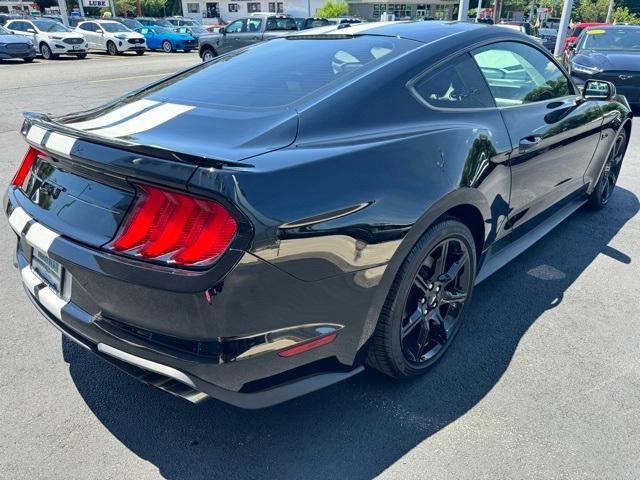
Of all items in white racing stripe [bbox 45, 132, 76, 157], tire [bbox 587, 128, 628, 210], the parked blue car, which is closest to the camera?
white racing stripe [bbox 45, 132, 76, 157]

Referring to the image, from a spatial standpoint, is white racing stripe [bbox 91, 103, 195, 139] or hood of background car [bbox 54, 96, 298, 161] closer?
hood of background car [bbox 54, 96, 298, 161]

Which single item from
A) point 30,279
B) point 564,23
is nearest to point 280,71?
point 30,279

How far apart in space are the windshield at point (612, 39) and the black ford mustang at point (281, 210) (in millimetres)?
9129

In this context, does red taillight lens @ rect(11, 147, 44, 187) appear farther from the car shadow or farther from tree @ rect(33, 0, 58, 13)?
tree @ rect(33, 0, 58, 13)

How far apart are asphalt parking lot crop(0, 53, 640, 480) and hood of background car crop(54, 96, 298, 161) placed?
1.24 metres

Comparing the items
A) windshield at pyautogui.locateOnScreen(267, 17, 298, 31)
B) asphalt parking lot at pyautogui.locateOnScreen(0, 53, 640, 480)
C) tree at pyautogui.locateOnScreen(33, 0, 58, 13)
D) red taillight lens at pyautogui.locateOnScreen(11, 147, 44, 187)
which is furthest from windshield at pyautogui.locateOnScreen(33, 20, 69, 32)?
tree at pyautogui.locateOnScreen(33, 0, 58, 13)

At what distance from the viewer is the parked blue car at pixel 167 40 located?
1072 inches

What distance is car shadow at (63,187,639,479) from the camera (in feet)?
6.76

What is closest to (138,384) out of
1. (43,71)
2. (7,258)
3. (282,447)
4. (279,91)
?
(282,447)

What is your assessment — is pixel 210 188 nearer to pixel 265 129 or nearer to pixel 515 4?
pixel 265 129

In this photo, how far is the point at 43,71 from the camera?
16.2 meters

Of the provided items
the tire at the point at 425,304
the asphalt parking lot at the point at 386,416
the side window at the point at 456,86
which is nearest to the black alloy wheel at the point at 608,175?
the asphalt parking lot at the point at 386,416

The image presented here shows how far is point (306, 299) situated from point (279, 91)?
1.05m

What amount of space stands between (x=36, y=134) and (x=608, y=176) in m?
4.63
